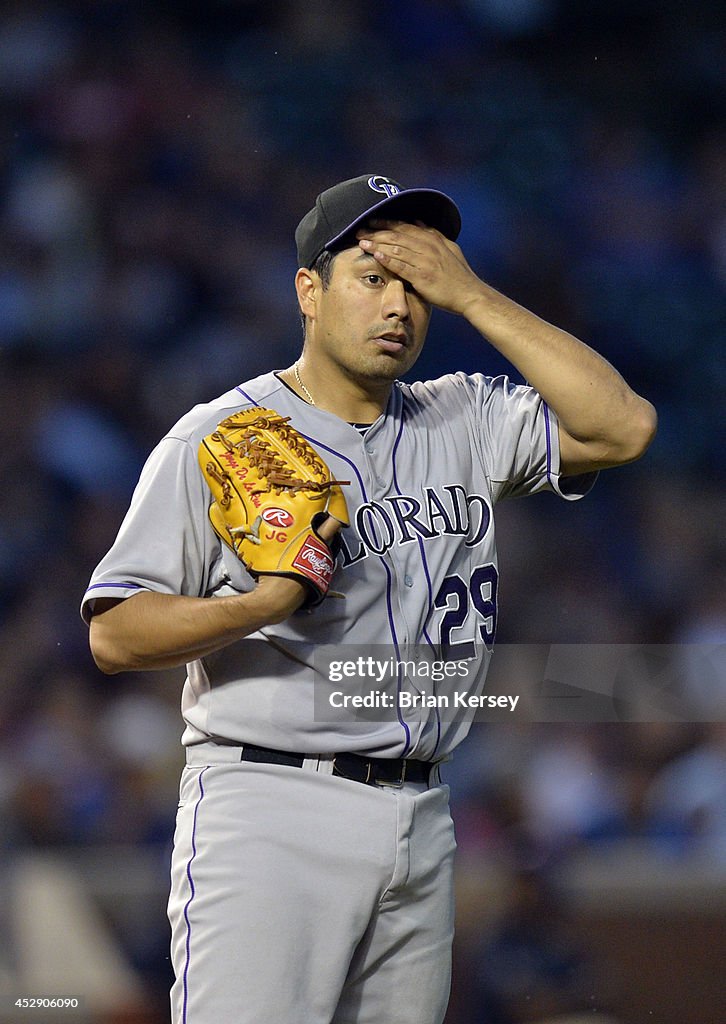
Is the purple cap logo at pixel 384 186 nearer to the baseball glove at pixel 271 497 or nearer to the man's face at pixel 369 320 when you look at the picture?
the man's face at pixel 369 320

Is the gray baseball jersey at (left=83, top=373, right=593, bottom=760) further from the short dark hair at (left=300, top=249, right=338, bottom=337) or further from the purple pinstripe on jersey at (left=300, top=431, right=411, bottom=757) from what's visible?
the short dark hair at (left=300, top=249, right=338, bottom=337)

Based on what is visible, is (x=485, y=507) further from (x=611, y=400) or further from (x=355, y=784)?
(x=355, y=784)

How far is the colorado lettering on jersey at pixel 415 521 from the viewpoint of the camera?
57.6 inches

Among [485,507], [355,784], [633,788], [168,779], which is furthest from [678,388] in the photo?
[355,784]

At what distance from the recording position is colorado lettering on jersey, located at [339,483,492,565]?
4.80 ft

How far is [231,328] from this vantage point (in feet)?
10.7

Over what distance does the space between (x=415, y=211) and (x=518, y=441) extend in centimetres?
33

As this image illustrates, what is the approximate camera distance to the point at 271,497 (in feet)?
4.25

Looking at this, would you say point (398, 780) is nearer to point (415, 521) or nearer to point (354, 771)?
point (354, 771)

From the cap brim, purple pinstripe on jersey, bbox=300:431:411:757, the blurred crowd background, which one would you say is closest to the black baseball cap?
the cap brim

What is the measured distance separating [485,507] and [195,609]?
0.45 m

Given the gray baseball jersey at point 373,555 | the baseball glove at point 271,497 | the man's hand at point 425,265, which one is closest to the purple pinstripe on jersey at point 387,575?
the gray baseball jersey at point 373,555

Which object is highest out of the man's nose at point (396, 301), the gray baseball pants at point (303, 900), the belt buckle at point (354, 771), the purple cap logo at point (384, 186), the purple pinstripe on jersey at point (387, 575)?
the purple cap logo at point (384, 186)

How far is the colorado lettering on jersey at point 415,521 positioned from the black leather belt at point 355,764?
235mm
